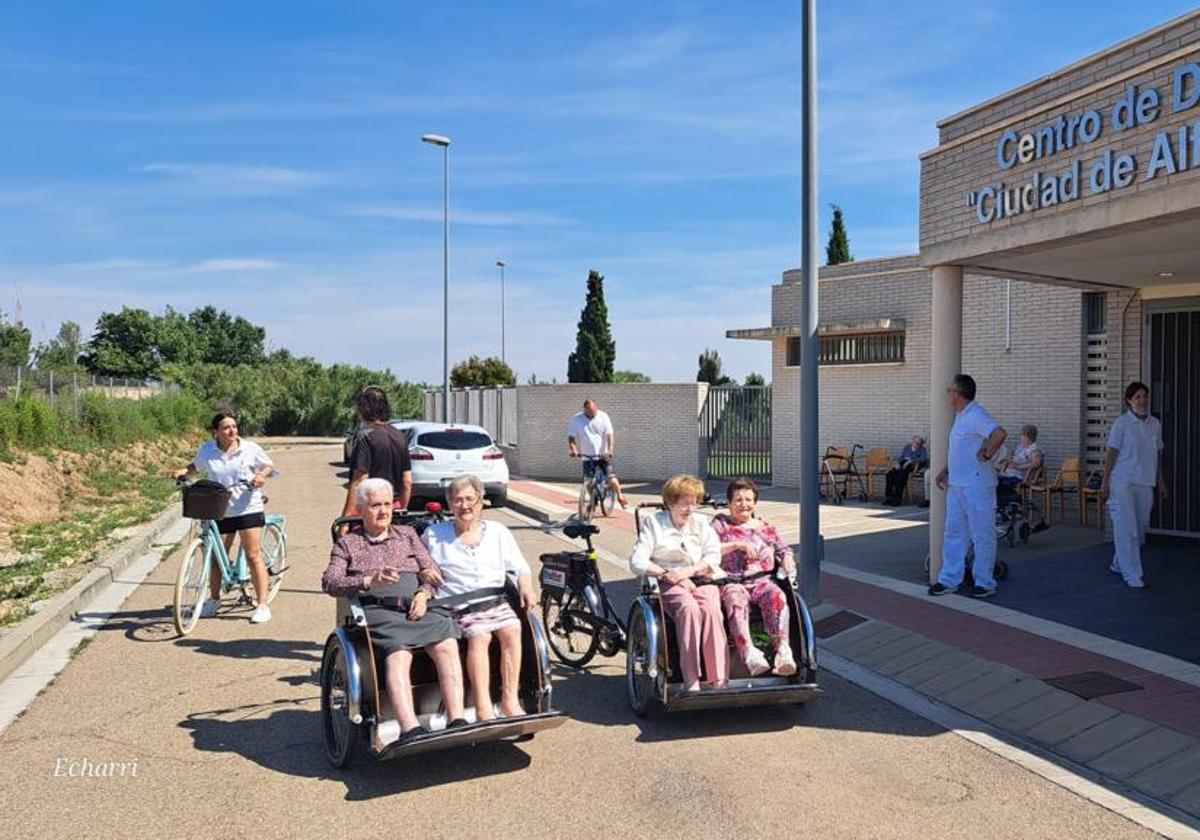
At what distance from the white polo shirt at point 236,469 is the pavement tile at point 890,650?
4700 millimetres

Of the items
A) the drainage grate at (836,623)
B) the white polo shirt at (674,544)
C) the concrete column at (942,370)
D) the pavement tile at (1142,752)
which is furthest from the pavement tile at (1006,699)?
the concrete column at (942,370)

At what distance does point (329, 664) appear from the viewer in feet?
17.5

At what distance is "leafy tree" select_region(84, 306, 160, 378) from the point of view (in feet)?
236

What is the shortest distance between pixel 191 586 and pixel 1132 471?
769 centimetres

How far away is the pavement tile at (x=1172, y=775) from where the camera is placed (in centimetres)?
480

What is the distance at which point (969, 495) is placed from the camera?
8.77m

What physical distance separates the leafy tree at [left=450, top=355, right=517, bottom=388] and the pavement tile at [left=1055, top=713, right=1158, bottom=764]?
4486 centimetres

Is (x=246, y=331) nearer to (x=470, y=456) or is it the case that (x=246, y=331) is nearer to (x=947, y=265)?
(x=470, y=456)

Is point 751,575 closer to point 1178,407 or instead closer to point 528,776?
point 528,776

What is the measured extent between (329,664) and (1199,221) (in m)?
6.28

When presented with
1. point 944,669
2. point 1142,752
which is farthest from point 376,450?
point 1142,752

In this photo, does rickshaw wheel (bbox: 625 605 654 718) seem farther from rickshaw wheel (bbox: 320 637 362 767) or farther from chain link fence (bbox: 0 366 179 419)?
chain link fence (bbox: 0 366 179 419)

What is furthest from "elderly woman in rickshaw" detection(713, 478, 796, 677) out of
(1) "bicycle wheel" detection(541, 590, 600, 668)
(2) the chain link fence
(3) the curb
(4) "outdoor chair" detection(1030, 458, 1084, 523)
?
(2) the chain link fence

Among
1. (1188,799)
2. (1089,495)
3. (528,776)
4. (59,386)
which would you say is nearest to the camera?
(1188,799)
